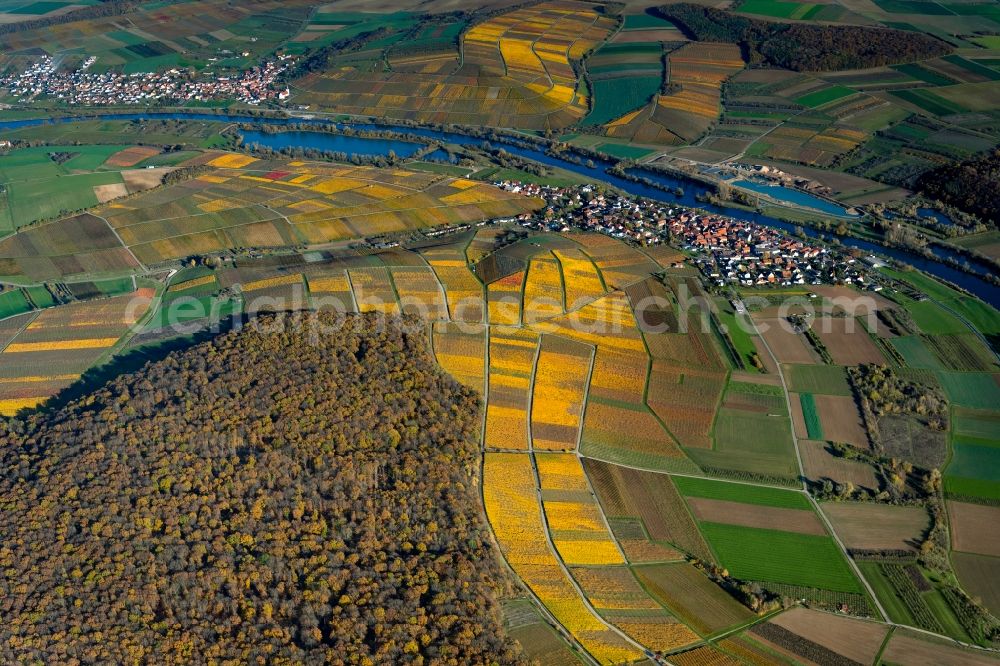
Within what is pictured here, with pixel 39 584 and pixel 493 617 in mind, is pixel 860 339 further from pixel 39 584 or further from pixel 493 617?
pixel 39 584

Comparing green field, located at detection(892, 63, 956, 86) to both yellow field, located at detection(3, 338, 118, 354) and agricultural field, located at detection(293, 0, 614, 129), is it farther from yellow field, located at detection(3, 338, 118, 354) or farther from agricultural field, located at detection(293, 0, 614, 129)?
yellow field, located at detection(3, 338, 118, 354)

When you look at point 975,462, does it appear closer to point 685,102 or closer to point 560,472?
point 560,472

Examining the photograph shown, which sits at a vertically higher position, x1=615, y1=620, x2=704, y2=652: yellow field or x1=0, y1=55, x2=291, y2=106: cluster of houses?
x1=0, y1=55, x2=291, y2=106: cluster of houses

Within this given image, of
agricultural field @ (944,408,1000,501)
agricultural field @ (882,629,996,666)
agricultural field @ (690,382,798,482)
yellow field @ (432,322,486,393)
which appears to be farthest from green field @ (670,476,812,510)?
yellow field @ (432,322,486,393)

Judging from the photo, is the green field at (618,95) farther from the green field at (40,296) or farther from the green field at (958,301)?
the green field at (40,296)

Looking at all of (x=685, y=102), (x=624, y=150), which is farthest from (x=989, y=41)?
(x=624, y=150)

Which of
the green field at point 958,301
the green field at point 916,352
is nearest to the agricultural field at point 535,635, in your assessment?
the green field at point 916,352
